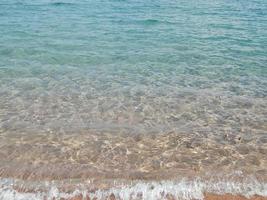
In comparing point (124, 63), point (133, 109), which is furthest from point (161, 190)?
point (124, 63)

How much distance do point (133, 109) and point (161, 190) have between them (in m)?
4.03

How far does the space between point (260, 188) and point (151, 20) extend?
1710 cm

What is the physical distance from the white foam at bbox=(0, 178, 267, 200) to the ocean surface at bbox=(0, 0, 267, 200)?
0.06 ft

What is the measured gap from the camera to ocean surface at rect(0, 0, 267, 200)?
811cm

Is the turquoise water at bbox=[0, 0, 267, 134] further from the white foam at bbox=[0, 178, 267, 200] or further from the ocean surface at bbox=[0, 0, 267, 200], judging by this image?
the white foam at bbox=[0, 178, 267, 200]

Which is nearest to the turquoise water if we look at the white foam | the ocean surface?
the ocean surface

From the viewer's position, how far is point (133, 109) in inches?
450

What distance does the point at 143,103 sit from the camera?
11812mm

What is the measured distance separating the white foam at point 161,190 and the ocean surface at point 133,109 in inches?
0.7

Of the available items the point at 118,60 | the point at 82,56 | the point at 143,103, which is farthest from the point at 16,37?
the point at 143,103

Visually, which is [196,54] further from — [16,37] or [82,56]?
[16,37]

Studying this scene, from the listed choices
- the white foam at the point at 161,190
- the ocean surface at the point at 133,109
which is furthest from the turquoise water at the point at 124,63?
the white foam at the point at 161,190

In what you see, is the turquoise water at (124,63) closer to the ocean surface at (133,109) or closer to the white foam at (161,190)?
the ocean surface at (133,109)

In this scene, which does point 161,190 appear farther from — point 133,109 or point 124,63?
point 124,63
